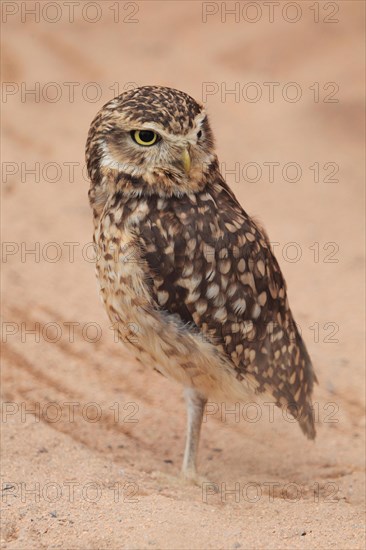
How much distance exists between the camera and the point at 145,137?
4.06 metres

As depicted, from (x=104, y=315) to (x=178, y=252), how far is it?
242 centimetres

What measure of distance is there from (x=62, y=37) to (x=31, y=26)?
49cm

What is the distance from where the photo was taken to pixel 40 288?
6.75m

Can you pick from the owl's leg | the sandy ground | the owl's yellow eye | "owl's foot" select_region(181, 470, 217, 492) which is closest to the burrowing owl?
the owl's yellow eye

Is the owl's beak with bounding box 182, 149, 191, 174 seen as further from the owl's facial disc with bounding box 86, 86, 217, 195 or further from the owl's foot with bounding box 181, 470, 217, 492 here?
the owl's foot with bounding box 181, 470, 217, 492

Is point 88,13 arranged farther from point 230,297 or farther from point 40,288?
point 230,297

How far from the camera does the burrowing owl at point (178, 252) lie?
4.12m

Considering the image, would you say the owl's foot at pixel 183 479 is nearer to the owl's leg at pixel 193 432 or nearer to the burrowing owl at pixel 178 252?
the owl's leg at pixel 193 432

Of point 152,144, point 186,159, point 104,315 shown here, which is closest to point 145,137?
point 152,144

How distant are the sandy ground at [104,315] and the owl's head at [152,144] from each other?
5.02ft

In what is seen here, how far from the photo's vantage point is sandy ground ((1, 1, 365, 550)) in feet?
13.6

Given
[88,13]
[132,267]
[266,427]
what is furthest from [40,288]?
[88,13]

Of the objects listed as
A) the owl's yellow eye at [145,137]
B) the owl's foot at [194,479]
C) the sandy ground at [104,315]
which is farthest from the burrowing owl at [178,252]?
the sandy ground at [104,315]

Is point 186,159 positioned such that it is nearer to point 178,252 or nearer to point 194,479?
point 178,252
